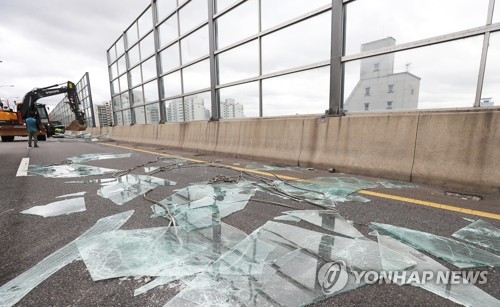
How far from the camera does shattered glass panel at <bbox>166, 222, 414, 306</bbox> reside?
132 cm

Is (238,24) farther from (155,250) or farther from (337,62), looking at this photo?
(155,250)

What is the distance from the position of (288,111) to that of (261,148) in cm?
122

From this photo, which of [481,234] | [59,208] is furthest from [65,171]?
[481,234]

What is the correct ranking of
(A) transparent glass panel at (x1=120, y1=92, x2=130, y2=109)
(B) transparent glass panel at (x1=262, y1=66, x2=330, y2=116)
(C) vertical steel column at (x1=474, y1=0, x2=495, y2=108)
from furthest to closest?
(A) transparent glass panel at (x1=120, y1=92, x2=130, y2=109)
(B) transparent glass panel at (x1=262, y1=66, x2=330, y2=116)
(C) vertical steel column at (x1=474, y1=0, x2=495, y2=108)

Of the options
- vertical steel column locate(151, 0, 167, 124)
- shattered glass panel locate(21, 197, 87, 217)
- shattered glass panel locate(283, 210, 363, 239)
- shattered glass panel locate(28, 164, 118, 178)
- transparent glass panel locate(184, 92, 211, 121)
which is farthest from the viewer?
vertical steel column locate(151, 0, 167, 124)

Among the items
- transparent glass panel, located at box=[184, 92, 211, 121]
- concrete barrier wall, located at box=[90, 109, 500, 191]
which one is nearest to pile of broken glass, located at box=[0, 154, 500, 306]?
concrete barrier wall, located at box=[90, 109, 500, 191]

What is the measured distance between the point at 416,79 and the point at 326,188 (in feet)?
8.78

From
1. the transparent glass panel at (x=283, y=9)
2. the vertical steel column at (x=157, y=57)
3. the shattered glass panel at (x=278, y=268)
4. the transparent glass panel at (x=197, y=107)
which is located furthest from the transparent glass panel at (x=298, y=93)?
the vertical steel column at (x=157, y=57)

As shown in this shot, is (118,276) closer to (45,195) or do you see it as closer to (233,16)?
(45,195)

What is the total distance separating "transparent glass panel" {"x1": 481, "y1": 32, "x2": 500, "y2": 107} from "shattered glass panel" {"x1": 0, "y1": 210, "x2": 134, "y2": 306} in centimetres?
519

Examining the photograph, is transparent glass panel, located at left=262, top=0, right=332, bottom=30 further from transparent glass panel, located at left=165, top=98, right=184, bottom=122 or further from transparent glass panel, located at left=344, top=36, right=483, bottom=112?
transparent glass panel, located at left=165, top=98, right=184, bottom=122

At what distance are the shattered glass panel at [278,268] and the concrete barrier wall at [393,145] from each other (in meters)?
2.46

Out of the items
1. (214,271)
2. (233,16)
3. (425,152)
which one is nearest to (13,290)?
(214,271)

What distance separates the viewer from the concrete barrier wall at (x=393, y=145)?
123 inches
